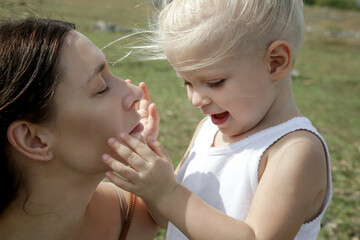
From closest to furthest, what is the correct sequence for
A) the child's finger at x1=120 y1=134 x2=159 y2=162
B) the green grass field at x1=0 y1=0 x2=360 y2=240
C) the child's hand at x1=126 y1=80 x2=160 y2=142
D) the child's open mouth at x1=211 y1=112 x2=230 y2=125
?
the child's finger at x1=120 y1=134 x2=159 y2=162
the child's open mouth at x1=211 y1=112 x2=230 y2=125
the child's hand at x1=126 y1=80 x2=160 y2=142
the green grass field at x1=0 y1=0 x2=360 y2=240

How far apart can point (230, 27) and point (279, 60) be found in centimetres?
30

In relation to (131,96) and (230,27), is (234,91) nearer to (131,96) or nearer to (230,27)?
(230,27)

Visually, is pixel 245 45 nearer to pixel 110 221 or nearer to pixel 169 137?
pixel 110 221

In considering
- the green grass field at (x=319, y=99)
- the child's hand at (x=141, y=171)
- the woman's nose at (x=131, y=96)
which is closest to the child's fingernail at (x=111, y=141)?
the child's hand at (x=141, y=171)

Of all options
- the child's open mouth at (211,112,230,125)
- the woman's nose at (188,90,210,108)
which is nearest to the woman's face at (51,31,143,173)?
the woman's nose at (188,90,210,108)

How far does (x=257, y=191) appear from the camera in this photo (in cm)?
204

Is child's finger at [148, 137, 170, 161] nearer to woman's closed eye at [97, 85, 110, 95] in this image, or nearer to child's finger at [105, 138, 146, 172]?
child's finger at [105, 138, 146, 172]

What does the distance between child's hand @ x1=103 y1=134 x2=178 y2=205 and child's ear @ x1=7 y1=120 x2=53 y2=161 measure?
0.28m

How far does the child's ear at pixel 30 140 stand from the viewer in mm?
2004

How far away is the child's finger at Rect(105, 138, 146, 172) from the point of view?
6.57ft

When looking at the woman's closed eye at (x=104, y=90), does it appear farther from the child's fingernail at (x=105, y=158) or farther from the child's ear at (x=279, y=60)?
the child's ear at (x=279, y=60)

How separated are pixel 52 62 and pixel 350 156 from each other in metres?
5.58

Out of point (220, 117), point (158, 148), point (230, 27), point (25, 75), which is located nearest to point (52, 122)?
point (25, 75)

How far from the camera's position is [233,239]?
195 cm
